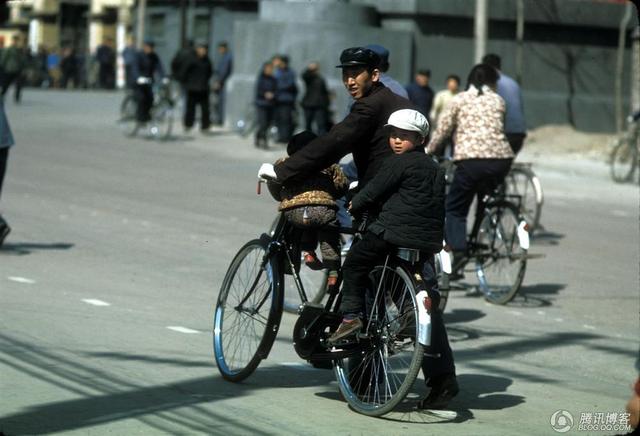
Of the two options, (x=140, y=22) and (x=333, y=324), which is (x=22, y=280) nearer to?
(x=333, y=324)

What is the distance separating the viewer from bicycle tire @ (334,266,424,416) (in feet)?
21.6

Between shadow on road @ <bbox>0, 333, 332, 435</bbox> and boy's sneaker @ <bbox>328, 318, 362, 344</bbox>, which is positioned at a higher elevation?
boy's sneaker @ <bbox>328, 318, 362, 344</bbox>

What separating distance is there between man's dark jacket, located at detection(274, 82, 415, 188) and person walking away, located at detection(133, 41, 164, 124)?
19.8m

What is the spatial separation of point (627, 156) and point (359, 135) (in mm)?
15413

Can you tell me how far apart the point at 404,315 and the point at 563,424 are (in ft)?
3.14

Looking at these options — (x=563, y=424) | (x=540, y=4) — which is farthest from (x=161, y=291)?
(x=540, y=4)

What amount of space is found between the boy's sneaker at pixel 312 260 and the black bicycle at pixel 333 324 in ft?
0.22

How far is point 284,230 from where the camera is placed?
7316 millimetres

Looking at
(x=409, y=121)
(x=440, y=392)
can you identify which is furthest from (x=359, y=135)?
(x=440, y=392)

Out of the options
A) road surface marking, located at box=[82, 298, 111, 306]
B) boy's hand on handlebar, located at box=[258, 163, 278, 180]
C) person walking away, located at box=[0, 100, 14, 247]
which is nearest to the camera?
boy's hand on handlebar, located at box=[258, 163, 278, 180]

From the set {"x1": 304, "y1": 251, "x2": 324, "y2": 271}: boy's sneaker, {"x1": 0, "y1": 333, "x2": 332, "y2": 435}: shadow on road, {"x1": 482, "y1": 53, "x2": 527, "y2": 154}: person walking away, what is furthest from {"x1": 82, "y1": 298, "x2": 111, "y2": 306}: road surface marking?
{"x1": 482, "y1": 53, "x2": 527, "y2": 154}: person walking away

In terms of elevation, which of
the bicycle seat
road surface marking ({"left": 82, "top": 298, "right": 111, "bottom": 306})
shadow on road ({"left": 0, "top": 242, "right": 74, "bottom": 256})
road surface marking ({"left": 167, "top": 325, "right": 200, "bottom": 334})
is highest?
the bicycle seat

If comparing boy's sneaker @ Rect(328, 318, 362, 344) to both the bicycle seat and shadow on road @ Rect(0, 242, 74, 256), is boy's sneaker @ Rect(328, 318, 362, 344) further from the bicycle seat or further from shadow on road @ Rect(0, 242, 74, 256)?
shadow on road @ Rect(0, 242, 74, 256)

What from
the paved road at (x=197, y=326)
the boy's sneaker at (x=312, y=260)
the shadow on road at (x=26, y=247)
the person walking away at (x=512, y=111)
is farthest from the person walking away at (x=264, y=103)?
the boy's sneaker at (x=312, y=260)
